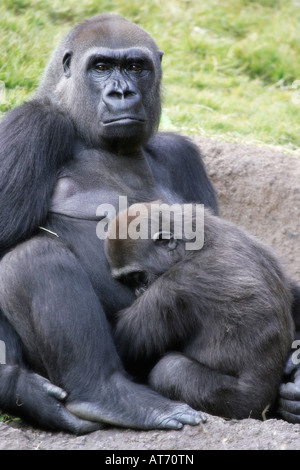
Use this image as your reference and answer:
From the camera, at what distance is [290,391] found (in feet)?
13.3

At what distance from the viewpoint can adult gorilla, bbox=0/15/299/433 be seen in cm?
376

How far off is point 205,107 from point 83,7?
1.83 metres

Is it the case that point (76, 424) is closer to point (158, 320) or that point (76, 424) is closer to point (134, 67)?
point (158, 320)

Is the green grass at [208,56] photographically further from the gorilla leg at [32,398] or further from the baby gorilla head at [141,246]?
the gorilla leg at [32,398]

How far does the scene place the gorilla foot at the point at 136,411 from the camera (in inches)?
143

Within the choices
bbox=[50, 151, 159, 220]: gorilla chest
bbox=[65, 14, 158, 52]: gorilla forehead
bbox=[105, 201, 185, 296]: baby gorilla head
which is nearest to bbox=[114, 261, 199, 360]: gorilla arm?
bbox=[105, 201, 185, 296]: baby gorilla head

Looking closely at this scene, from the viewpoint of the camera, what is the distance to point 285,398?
160 inches

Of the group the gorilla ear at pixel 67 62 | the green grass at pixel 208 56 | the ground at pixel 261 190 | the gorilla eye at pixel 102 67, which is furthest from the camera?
the green grass at pixel 208 56

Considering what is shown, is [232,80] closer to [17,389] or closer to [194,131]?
[194,131]

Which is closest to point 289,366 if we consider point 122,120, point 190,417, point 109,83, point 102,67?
point 190,417

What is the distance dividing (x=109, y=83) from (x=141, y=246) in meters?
0.89

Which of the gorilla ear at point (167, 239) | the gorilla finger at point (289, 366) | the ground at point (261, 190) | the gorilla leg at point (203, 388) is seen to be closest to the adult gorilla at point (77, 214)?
the gorilla leg at point (203, 388)

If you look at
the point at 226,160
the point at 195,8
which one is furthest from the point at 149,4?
the point at 226,160

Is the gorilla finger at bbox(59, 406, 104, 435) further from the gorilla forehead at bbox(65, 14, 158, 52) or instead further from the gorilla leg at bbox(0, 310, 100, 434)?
the gorilla forehead at bbox(65, 14, 158, 52)
